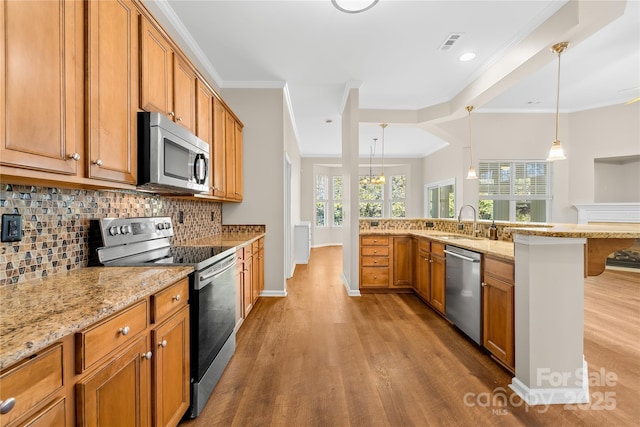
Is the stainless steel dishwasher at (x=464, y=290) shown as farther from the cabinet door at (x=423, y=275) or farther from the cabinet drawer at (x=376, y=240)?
the cabinet drawer at (x=376, y=240)

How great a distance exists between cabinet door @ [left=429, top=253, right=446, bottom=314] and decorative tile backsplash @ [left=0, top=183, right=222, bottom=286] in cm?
300

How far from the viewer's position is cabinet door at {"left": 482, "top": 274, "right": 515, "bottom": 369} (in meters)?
2.04

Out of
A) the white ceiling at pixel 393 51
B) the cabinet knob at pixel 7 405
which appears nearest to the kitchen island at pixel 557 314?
the white ceiling at pixel 393 51

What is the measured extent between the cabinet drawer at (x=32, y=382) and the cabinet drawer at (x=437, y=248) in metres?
3.14

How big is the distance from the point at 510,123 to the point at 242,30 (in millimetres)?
4920

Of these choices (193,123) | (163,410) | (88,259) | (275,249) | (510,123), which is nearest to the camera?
(163,410)

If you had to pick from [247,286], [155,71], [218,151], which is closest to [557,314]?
[247,286]

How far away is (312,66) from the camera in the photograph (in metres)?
3.43

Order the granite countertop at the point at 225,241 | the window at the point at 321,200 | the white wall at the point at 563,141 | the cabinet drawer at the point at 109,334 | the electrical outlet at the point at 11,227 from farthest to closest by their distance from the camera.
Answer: the window at the point at 321,200 → the white wall at the point at 563,141 → the granite countertop at the point at 225,241 → the electrical outlet at the point at 11,227 → the cabinet drawer at the point at 109,334

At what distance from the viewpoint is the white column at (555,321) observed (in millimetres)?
1778

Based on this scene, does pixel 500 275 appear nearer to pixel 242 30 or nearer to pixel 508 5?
pixel 508 5

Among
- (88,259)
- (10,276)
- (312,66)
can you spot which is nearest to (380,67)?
(312,66)

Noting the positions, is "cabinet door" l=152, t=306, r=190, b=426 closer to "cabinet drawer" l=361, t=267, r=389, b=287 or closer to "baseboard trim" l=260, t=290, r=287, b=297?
"baseboard trim" l=260, t=290, r=287, b=297

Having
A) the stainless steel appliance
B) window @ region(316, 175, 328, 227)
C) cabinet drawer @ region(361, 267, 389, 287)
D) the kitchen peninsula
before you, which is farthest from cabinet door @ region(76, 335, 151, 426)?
window @ region(316, 175, 328, 227)
